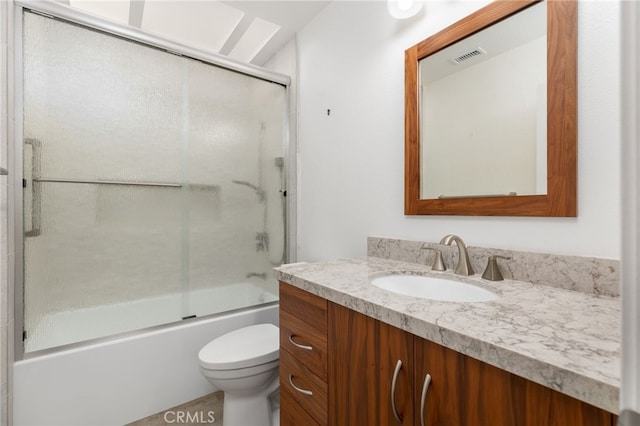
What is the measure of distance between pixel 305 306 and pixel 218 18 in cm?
205

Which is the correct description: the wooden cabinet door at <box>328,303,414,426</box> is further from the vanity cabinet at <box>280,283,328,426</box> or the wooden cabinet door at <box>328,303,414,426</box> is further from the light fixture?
the light fixture

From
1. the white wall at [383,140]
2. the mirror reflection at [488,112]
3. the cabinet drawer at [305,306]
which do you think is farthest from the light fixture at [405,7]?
the cabinet drawer at [305,306]

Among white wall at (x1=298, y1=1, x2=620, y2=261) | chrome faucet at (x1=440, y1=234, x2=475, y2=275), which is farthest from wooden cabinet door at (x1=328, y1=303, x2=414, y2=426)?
white wall at (x1=298, y1=1, x2=620, y2=261)

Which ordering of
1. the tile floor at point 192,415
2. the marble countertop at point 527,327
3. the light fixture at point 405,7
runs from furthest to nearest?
the tile floor at point 192,415 → the light fixture at point 405,7 → the marble countertop at point 527,327

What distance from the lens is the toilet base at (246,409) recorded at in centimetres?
132

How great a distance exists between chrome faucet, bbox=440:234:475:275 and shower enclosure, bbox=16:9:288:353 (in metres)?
1.32

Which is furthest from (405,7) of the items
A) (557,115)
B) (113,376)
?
(113,376)

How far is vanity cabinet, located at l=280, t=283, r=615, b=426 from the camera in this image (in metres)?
0.49

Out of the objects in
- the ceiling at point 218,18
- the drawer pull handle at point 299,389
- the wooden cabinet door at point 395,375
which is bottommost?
the drawer pull handle at point 299,389

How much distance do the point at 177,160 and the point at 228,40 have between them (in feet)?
3.77

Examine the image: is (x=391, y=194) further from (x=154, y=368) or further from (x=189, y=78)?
(x=154, y=368)

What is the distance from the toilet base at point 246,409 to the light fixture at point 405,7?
68.7 inches

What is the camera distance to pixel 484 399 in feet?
1.77

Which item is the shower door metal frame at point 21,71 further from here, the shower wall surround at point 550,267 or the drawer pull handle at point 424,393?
the shower wall surround at point 550,267
